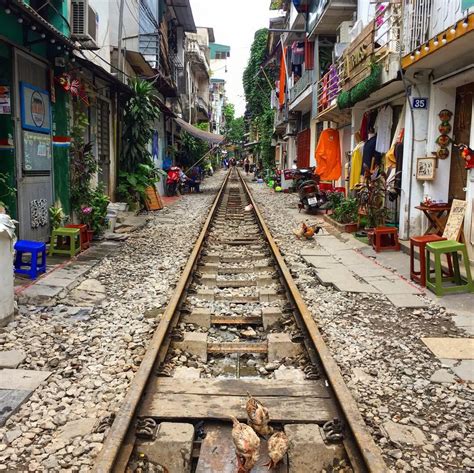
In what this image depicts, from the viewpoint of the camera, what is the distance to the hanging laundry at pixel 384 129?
11664 mm

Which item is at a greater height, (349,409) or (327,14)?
(327,14)

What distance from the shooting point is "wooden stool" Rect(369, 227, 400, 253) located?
9086 millimetres

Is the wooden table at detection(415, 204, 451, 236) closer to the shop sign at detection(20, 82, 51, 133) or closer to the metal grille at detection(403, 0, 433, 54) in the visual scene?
the metal grille at detection(403, 0, 433, 54)

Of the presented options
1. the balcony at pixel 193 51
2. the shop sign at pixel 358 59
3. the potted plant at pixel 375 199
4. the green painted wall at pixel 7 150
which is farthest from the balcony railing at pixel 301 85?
the green painted wall at pixel 7 150

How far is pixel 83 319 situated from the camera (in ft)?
17.6

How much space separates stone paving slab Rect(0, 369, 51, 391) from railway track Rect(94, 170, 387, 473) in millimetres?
783

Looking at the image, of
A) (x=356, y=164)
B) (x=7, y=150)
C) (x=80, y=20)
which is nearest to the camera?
(x=7, y=150)

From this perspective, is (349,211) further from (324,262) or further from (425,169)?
(324,262)

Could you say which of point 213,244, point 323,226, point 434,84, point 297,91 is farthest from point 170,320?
point 297,91

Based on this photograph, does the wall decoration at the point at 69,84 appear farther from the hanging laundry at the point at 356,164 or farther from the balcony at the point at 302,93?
the balcony at the point at 302,93

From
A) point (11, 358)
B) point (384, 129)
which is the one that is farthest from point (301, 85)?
point (11, 358)

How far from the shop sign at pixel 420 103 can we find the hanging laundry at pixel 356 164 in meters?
3.67

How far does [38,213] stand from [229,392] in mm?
5978

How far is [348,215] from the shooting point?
464 inches
